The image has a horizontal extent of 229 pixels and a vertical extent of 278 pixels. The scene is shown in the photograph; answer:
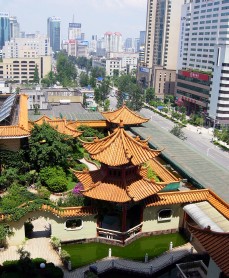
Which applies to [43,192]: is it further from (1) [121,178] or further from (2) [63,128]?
(2) [63,128]

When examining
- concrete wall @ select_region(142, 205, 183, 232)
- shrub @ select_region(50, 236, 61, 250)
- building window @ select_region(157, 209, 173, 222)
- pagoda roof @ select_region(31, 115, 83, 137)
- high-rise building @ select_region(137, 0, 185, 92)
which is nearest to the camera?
shrub @ select_region(50, 236, 61, 250)

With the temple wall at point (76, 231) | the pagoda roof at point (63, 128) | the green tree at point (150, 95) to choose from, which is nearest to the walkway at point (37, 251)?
the temple wall at point (76, 231)

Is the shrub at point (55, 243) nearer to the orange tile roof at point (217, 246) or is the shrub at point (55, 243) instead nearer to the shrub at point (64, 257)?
the shrub at point (64, 257)

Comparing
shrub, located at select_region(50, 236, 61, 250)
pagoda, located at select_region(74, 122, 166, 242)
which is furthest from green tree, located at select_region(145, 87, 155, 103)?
shrub, located at select_region(50, 236, 61, 250)

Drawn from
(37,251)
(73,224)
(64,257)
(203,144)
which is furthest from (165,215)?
(203,144)

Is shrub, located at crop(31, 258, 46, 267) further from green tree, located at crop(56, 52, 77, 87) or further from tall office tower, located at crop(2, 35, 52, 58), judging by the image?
tall office tower, located at crop(2, 35, 52, 58)

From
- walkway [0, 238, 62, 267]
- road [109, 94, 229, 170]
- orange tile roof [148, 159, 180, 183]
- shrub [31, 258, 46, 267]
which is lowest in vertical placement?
road [109, 94, 229, 170]

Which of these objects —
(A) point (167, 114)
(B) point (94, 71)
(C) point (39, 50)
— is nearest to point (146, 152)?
(A) point (167, 114)
